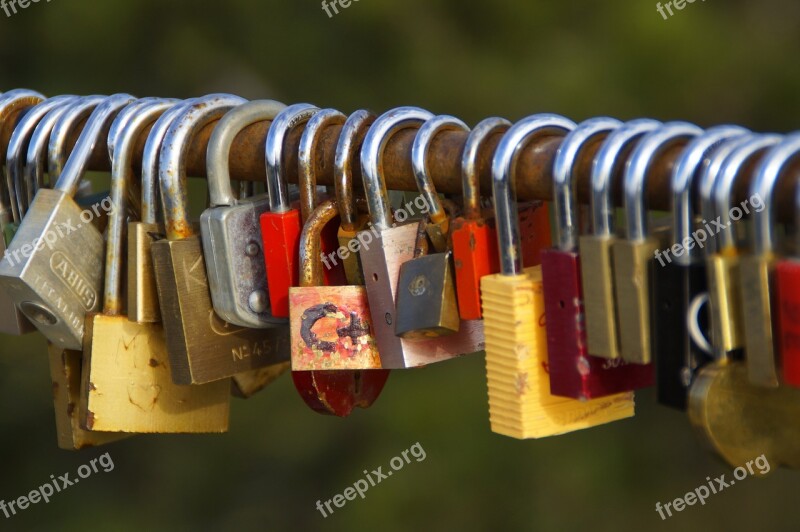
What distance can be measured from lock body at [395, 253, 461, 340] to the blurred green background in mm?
3045

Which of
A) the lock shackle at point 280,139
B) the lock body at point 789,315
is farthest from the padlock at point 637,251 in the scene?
the lock shackle at point 280,139

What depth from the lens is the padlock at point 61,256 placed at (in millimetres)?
1250

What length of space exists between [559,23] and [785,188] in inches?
138

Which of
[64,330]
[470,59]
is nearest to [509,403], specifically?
[64,330]

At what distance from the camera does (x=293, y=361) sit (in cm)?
116

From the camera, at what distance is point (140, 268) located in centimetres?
126

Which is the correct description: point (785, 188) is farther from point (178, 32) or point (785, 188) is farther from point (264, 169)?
point (178, 32)

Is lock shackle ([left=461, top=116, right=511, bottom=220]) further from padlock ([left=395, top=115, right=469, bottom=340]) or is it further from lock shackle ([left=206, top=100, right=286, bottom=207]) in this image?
lock shackle ([left=206, top=100, right=286, bottom=207])

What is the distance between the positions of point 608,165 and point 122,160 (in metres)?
0.54
